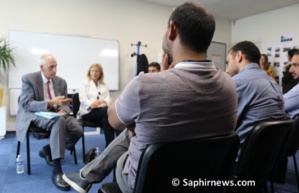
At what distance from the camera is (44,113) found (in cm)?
235

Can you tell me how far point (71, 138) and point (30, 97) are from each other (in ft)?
2.07

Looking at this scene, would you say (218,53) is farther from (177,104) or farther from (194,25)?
(177,104)

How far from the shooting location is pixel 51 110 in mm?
2639

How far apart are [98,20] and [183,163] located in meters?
4.48

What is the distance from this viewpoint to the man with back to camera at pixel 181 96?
82 cm

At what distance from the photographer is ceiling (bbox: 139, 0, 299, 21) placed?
509cm

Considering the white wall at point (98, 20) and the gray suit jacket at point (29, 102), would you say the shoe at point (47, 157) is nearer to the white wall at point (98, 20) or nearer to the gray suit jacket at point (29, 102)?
the gray suit jacket at point (29, 102)

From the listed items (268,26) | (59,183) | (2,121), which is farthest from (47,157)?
(268,26)

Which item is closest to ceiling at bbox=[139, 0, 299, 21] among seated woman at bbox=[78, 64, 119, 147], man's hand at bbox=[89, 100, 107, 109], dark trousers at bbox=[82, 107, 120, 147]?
seated woman at bbox=[78, 64, 119, 147]

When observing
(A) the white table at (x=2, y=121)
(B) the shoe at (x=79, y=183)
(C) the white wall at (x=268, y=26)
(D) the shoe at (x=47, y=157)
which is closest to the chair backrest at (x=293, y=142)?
(B) the shoe at (x=79, y=183)

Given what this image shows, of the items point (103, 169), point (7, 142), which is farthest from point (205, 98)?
point (7, 142)

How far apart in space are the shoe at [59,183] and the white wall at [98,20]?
2587mm

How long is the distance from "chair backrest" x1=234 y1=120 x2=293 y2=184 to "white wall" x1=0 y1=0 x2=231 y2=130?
401cm

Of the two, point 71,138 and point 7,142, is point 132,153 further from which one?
point 7,142
